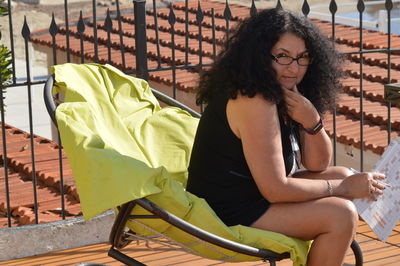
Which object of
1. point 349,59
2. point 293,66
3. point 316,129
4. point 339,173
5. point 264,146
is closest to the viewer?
point 264,146

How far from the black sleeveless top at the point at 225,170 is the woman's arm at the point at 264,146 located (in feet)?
0.22

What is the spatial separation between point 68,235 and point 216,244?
157cm

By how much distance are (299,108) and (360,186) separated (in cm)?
32

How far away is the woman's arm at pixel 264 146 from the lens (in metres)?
2.90

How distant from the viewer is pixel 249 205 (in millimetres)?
3064

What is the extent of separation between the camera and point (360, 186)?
3041mm

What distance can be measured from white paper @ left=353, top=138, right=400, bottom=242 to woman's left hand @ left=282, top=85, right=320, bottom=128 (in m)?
0.30

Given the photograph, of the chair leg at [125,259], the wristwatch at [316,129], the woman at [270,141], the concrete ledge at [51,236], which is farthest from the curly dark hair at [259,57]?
the concrete ledge at [51,236]

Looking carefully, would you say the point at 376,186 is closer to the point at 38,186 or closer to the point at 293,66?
the point at 293,66

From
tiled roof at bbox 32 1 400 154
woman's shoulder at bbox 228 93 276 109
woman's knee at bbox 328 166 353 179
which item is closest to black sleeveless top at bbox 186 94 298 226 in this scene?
woman's shoulder at bbox 228 93 276 109

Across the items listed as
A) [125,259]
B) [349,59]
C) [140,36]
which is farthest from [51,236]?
[349,59]

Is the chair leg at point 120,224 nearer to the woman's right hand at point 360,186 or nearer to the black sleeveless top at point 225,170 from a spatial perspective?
the black sleeveless top at point 225,170

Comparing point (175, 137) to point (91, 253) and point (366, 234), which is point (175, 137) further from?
Answer: point (366, 234)

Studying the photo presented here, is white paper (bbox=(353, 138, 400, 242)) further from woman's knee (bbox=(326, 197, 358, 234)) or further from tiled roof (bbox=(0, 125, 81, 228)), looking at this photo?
tiled roof (bbox=(0, 125, 81, 228))
